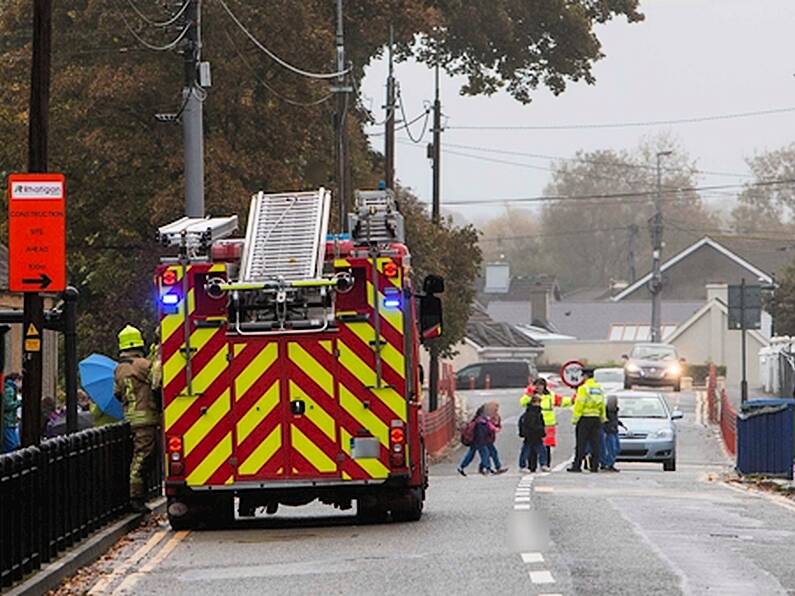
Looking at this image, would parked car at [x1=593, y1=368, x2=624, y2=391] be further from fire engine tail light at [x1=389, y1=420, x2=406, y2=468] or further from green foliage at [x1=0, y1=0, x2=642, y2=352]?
fire engine tail light at [x1=389, y1=420, x2=406, y2=468]

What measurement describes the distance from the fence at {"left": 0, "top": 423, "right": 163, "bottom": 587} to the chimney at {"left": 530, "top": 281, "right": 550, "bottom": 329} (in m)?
102

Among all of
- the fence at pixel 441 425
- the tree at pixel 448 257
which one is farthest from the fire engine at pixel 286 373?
the tree at pixel 448 257

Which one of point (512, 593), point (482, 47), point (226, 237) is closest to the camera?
point (512, 593)

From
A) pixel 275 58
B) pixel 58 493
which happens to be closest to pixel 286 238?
pixel 58 493

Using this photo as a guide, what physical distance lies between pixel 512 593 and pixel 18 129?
1135 inches

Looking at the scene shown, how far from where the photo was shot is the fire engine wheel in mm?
20047

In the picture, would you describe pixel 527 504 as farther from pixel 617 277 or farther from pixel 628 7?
pixel 617 277

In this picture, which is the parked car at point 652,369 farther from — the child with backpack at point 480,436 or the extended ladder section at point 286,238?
the extended ladder section at point 286,238

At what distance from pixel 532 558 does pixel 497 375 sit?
241 feet

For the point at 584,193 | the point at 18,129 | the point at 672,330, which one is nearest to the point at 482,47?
the point at 18,129

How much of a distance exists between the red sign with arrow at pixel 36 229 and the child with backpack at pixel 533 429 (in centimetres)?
1754

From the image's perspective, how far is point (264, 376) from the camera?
19328 mm

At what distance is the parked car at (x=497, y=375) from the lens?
88875 millimetres

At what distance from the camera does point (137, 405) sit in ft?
69.3
